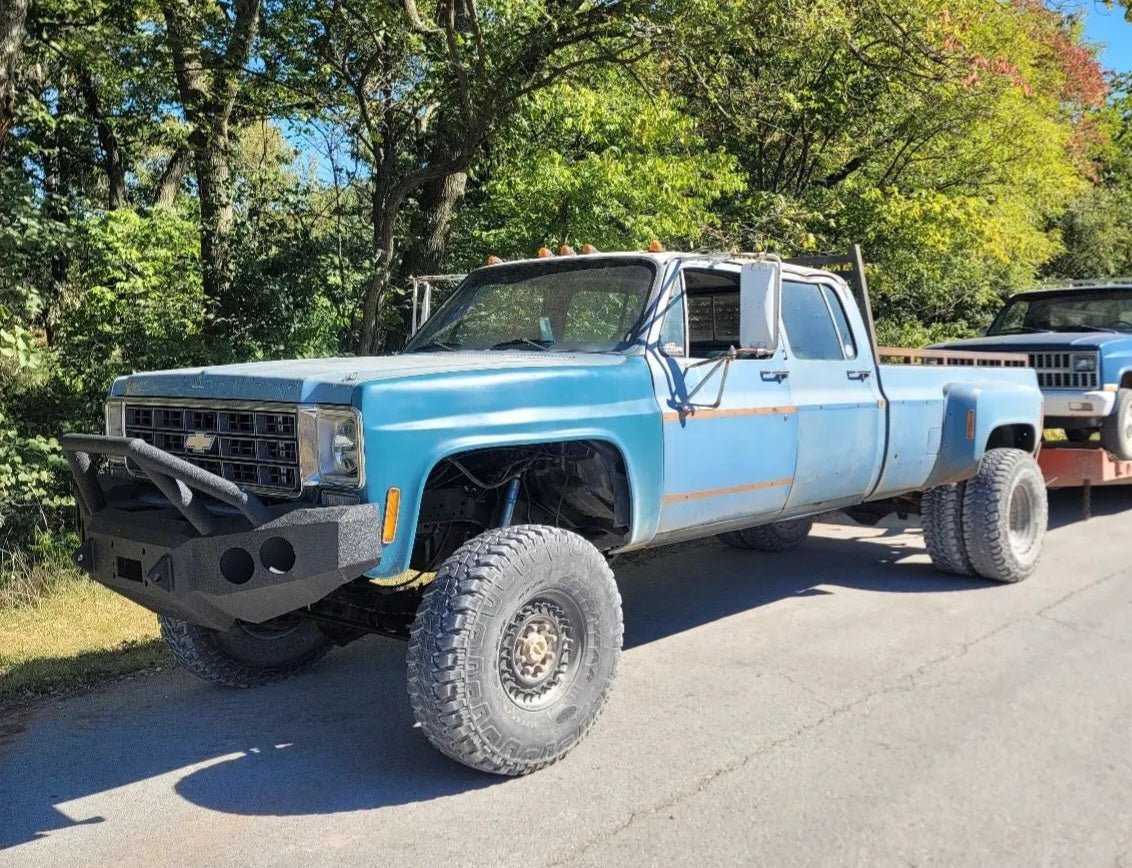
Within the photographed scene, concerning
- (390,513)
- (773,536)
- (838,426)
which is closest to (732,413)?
(838,426)

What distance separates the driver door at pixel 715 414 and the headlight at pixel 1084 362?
4.72 meters

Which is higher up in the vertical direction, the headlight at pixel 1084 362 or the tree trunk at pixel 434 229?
the tree trunk at pixel 434 229

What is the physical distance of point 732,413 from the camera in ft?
16.1

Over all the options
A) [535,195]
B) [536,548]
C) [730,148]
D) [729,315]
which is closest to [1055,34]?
[730,148]

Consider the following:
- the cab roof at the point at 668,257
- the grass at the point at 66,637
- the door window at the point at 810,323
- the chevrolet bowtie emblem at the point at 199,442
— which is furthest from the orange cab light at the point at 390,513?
the door window at the point at 810,323

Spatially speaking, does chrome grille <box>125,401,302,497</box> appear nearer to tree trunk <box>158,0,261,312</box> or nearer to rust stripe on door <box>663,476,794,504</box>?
rust stripe on door <box>663,476,794,504</box>

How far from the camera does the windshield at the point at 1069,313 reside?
32.6 ft

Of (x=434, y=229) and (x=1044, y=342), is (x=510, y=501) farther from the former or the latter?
(x=434, y=229)

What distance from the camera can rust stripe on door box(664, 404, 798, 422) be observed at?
460 cm

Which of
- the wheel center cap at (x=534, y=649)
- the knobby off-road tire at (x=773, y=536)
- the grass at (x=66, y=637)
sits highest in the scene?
the wheel center cap at (x=534, y=649)

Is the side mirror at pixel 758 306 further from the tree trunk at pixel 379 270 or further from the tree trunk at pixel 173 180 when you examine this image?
the tree trunk at pixel 173 180

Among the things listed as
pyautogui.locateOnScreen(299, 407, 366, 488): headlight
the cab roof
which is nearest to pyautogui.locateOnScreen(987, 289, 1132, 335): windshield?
the cab roof

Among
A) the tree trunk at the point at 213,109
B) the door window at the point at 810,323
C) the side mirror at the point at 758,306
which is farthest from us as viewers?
the tree trunk at the point at 213,109

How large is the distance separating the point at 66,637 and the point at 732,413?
4.01 metres
